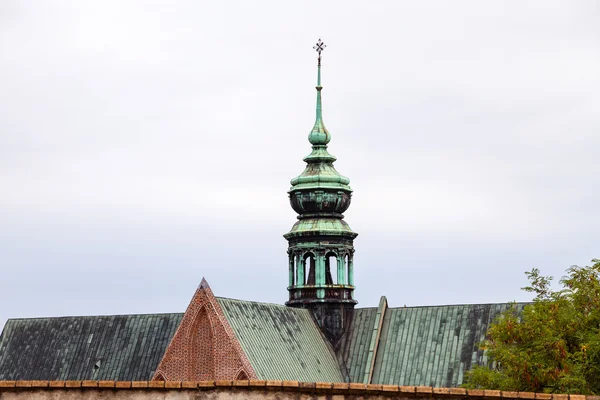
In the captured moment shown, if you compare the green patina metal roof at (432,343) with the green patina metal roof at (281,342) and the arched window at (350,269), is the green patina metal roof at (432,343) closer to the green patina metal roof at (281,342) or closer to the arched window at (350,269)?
the green patina metal roof at (281,342)

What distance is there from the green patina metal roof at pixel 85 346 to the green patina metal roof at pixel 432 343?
1091cm

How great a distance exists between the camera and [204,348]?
61.1 metres

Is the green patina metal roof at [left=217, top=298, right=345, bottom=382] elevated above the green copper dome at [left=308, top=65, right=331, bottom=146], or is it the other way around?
the green copper dome at [left=308, top=65, right=331, bottom=146]

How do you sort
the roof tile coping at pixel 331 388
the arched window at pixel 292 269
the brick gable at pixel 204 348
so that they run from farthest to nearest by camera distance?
the arched window at pixel 292 269, the brick gable at pixel 204 348, the roof tile coping at pixel 331 388

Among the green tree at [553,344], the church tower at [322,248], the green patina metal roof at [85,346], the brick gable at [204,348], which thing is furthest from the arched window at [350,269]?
the green tree at [553,344]

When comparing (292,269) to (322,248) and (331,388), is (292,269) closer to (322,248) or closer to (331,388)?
(322,248)

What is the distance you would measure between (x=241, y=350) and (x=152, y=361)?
34.6 feet

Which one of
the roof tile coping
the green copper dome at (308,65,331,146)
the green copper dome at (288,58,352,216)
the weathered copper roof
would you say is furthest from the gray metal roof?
the roof tile coping

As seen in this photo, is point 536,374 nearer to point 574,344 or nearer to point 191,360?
point 574,344

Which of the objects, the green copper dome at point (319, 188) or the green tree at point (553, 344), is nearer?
the green tree at point (553, 344)

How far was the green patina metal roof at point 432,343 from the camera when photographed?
63.3 metres

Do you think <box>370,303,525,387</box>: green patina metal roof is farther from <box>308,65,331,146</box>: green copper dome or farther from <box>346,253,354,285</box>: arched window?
<box>308,65,331,146</box>: green copper dome

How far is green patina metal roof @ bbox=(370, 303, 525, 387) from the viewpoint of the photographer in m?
63.3

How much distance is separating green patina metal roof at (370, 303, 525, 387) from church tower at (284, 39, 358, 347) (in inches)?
96.8
